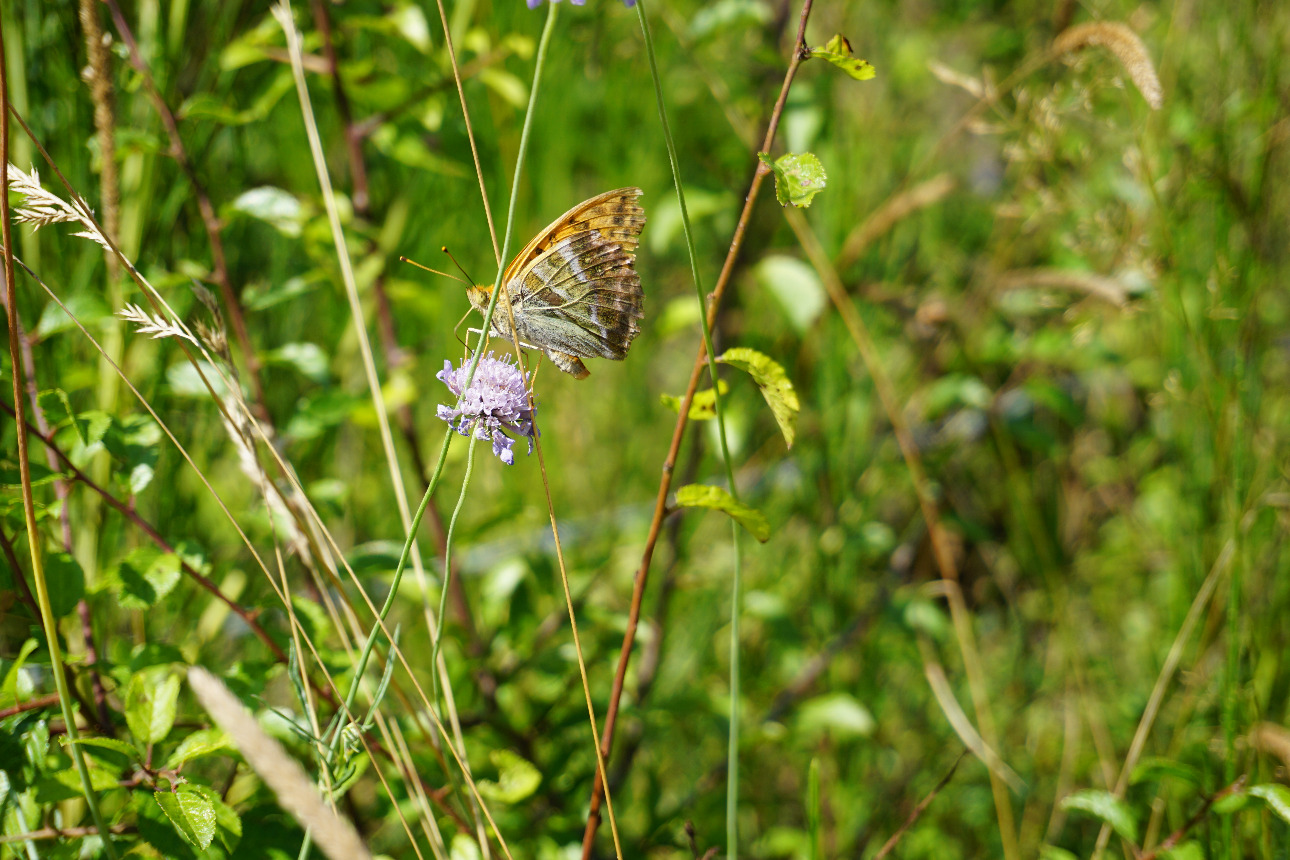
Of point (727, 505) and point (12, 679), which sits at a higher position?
point (727, 505)

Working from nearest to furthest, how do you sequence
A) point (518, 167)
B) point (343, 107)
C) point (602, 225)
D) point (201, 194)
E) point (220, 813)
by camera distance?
point (518, 167)
point (220, 813)
point (602, 225)
point (201, 194)
point (343, 107)

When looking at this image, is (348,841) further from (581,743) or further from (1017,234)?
(1017,234)

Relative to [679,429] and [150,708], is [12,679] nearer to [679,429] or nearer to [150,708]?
[150,708]

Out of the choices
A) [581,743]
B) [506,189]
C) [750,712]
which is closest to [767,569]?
[750,712]

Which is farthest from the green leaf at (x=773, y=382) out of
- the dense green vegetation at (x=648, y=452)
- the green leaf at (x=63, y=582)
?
the green leaf at (x=63, y=582)

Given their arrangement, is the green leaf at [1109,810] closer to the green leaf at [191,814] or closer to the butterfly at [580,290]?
the butterfly at [580,290]

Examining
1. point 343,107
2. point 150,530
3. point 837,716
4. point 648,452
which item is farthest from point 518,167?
point 648,452
